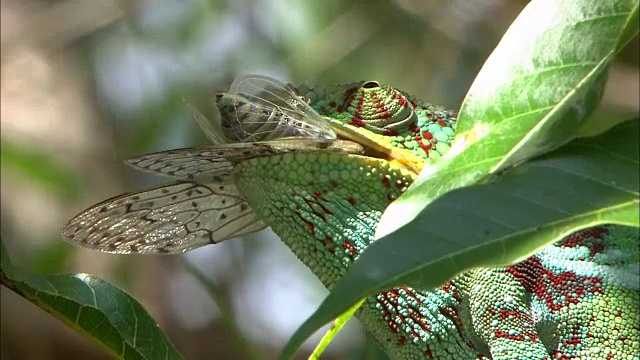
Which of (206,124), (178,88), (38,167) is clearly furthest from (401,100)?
(178,88)

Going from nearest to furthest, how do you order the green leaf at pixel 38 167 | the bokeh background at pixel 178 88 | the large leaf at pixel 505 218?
the large leaf at pixel 505 218 < the green leaf at pixel 38 167 < the bokeh background at pixel 178 88

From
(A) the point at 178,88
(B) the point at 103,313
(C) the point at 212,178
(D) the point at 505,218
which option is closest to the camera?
(D) the point at 505,218

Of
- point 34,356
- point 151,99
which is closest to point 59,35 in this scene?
point 151,99

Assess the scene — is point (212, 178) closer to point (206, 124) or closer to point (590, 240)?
point (206, 124)

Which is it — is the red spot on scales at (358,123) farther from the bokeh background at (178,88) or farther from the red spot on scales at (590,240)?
the bokeh background at (178,88)

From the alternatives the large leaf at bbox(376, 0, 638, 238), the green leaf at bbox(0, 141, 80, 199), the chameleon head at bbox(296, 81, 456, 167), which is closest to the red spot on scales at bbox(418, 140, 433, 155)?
the chameleon head at bbox(296, 81, 456, 167)

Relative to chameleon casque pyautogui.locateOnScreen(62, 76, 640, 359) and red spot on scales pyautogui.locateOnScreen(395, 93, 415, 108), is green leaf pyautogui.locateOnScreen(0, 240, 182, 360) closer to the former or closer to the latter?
chameleon casque pyautogui.locateOnScreen(62, 76, 640, 359)

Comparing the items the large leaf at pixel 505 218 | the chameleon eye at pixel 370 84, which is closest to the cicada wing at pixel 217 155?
the chameleon eye at pixel 370 84
